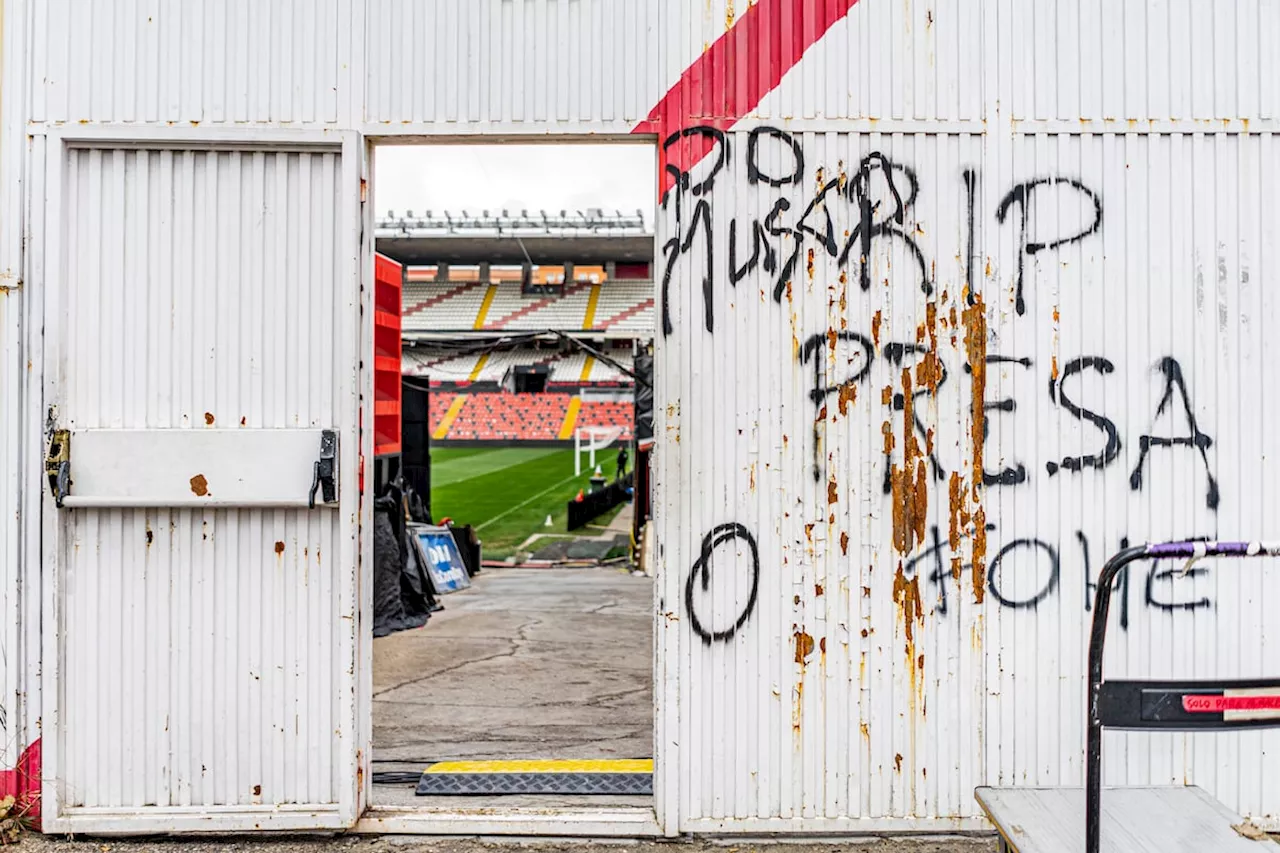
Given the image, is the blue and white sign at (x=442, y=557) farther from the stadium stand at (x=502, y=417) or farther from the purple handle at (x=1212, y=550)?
the stadium stand at (x=502, y=417)

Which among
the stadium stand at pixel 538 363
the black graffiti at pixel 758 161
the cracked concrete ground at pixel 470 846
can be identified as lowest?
the cracked concrete ground at pixel 470 846

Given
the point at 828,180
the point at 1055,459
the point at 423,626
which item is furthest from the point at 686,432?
the point at 423,626

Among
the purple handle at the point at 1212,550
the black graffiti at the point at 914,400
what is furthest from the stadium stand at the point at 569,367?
the purple handle at the point at 1212,550

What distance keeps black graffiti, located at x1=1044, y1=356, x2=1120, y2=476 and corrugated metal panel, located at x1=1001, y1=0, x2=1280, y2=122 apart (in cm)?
98

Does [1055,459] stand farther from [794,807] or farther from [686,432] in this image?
[794,807]

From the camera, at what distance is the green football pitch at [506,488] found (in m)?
20.5

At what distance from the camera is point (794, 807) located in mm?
3654

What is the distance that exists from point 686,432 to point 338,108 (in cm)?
189

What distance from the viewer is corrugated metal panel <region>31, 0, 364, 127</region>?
3625mm

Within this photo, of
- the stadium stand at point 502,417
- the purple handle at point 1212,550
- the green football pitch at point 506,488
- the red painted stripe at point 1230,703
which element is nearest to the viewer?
the red painted stripe at point 1230,703

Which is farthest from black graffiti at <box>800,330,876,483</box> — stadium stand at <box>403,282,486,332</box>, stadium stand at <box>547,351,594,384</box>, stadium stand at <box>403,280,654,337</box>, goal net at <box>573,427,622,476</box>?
stadium stand at <box>403,282,486,332</box>

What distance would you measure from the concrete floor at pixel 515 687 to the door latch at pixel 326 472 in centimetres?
137

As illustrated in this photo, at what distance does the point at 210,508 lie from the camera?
3.63 metres

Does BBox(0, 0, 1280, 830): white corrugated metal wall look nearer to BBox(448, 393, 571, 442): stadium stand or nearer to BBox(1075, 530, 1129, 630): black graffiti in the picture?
BBox(1075, 530, 1129, 630): black graffiti
